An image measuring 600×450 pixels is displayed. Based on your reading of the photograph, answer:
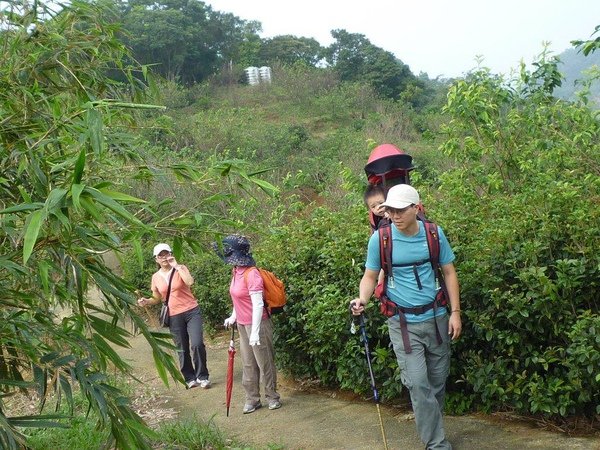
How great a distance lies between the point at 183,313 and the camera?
886cm

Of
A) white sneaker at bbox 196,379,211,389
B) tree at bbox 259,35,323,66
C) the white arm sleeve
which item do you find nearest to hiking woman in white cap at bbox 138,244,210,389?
white sneaker at bbox 196,379,211,389

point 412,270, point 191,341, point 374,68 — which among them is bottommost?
point 191,341

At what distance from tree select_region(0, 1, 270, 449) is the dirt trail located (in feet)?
7.52

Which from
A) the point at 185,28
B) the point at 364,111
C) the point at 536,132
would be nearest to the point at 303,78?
the point at 364,111

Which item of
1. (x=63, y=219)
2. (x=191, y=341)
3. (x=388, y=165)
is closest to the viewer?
(x=63, y=219)

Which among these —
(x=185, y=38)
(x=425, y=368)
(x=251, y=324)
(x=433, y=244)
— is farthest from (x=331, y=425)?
(x=185, y=38)

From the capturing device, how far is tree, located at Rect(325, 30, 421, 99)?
43.2 m

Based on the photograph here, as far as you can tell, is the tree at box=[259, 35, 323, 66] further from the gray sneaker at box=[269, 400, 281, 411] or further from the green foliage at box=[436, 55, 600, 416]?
the green foliage at box=[436, 55, 600, 416]

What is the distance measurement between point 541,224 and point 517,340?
0.79 meters

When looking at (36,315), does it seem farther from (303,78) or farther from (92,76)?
(303,78)

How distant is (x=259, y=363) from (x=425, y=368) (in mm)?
2412

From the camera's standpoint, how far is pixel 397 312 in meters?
5.30

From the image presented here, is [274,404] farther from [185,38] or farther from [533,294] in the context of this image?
[185,38]

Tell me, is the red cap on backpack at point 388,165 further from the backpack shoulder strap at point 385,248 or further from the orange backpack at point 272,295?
the orange backpack at point 272,295
